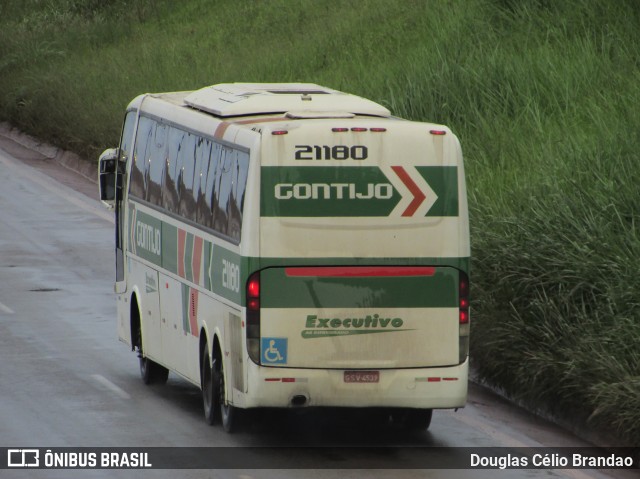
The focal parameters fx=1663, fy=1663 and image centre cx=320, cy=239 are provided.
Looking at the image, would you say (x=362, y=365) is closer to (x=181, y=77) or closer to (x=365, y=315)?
(x=365, y=315)

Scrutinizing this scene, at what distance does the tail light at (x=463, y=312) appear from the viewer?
14156 millimetres

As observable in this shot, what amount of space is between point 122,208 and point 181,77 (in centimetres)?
1957

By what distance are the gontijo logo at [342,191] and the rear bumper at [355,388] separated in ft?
4.36

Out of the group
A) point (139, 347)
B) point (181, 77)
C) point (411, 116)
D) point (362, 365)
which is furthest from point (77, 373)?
point (181, 77)

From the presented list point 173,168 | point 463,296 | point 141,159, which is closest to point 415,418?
point 463,296

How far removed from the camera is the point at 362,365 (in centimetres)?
1395

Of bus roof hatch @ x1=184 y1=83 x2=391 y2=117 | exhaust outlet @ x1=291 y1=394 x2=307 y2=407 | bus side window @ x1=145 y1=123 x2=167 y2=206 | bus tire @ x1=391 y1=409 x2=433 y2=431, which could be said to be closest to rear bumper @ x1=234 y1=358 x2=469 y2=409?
exhaust outlet @ x1=291 y1=394 x2=307 y2=407

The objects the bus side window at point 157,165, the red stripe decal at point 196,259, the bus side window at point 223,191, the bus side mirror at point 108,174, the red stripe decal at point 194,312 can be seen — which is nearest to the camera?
the bus side window at point 223,191

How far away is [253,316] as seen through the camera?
13.9 m

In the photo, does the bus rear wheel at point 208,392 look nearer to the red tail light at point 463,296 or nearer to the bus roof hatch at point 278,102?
the bus roof hatch at point 278,102

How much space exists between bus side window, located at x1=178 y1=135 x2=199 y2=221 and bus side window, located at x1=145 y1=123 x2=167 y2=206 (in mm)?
697

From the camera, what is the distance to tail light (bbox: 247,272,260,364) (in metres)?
13.9

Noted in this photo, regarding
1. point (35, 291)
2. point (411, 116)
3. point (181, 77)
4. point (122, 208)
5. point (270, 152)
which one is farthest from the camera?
point (181, 77)

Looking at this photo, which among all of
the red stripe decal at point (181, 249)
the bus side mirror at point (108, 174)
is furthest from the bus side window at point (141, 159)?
the red stripe decal at point (181, 249)
